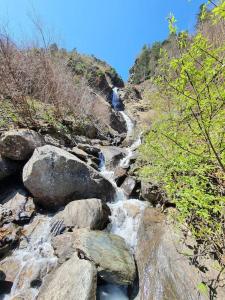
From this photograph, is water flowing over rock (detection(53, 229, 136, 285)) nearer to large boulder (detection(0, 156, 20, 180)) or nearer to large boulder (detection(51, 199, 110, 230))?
large boulder (detection(51, 199, 110, 230))

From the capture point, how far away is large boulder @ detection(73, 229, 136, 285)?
4.16m

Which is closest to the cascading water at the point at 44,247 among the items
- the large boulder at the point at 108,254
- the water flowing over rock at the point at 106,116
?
the large boulder at the point at 108,254

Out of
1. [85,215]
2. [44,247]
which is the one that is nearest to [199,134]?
[85,215]

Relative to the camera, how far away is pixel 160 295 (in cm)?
358

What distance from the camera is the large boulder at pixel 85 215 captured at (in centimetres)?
557

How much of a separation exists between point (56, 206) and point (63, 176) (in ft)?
2.90

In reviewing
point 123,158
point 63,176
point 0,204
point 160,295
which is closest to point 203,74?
point 160,295

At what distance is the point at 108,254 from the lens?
14.9 ft

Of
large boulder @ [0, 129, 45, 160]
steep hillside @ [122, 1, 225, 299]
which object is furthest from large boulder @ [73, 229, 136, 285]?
large boulder @ [0, 129, 45, 160]

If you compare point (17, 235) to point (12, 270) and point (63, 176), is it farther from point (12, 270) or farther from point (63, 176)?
point (63, 176)

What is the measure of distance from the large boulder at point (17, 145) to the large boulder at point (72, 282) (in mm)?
3836

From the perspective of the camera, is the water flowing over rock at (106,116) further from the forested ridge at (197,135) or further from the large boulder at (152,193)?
the large boulder at (152,193)

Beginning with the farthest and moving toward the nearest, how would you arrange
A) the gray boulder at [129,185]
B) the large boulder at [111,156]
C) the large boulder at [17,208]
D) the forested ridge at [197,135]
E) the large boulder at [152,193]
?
the large boulder at [111,156] → the gray boulder at [129,185] → the large boulder at [152,193] → the large boulder at [17,208] → the forested ridge at [197,135]

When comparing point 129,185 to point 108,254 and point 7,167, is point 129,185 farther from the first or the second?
point 7,167
